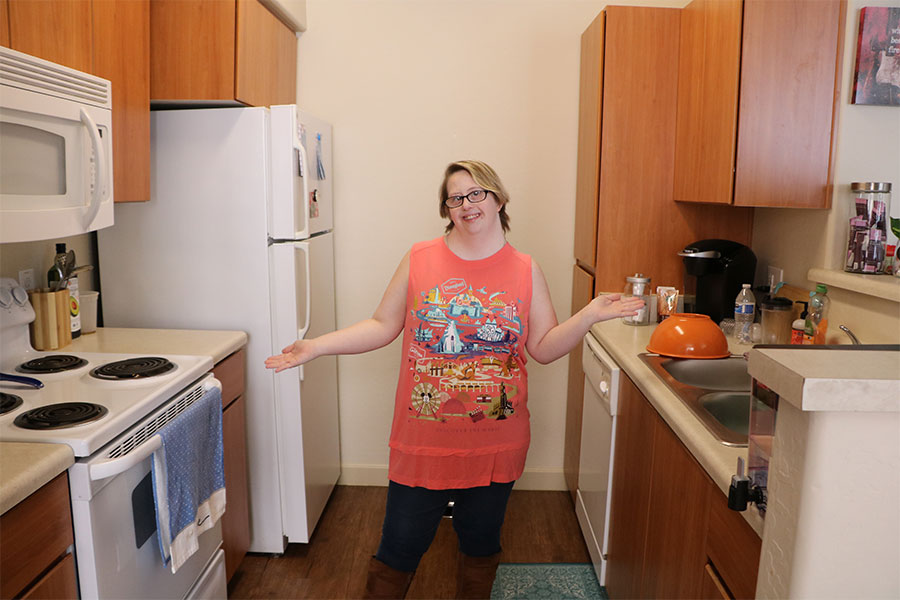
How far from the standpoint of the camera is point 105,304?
2.61 meters

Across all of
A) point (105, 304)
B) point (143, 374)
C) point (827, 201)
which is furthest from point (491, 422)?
point (105, 304)

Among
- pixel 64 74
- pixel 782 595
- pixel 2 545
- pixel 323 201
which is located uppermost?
pixel 64 74

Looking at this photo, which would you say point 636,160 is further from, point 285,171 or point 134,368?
point 134,368

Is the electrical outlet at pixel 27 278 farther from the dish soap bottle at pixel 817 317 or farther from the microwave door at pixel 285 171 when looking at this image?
the dish soap bottle at pixel 817 317

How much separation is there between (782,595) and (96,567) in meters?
1.36

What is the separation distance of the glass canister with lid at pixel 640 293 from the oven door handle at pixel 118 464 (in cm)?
176

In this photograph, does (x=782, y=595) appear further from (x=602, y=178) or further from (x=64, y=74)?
(x=602, y=178)

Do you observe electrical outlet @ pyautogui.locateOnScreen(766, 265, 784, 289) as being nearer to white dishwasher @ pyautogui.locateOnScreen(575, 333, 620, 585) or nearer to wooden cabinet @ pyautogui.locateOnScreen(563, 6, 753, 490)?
wooden cabinet @ pyautogui.locateOnScreen(563, 6, 753, 490)

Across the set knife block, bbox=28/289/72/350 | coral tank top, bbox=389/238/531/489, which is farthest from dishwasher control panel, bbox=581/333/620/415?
knife block, bbox=28/289/72/350

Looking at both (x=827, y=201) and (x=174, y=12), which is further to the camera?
(x=174, y=12)

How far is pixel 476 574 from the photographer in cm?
216

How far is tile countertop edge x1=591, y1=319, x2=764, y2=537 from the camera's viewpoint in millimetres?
1319

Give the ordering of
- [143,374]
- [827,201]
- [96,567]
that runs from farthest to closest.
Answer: [827,201]
[143,374]
[96,567]

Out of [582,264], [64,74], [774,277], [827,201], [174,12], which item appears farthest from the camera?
[582,264]
